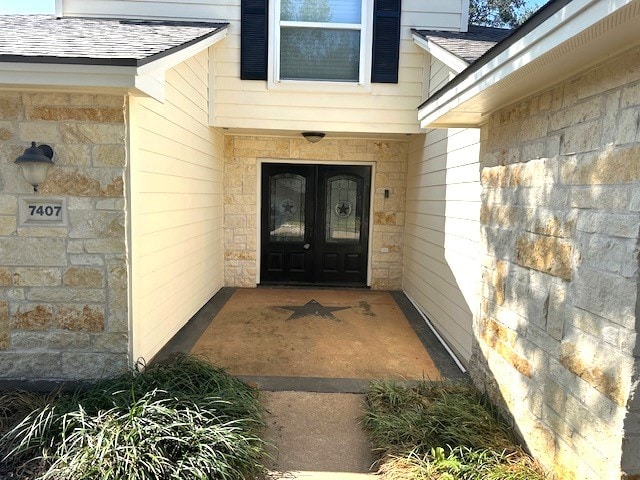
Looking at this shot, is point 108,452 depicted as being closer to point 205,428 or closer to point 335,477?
point 205,428

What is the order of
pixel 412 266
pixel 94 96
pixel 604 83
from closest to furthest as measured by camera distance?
pixel 604 83
pixel 94 96
pixel 412 266

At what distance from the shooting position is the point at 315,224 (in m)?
7.00

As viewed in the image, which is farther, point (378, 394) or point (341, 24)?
point (341, 24)

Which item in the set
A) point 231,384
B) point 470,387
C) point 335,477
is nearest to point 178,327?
point 231,384

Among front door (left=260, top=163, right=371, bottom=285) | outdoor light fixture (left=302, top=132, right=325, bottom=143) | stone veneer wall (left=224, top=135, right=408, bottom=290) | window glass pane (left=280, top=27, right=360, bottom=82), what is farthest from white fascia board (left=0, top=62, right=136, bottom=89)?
front door (left=260, top=163, right=371, bottom=285)

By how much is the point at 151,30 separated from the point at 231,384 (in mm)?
3686

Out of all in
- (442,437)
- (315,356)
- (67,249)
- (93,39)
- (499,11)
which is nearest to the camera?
(442,437)

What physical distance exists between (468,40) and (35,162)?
437cm

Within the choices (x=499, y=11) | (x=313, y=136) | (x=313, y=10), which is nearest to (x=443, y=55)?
(x=313, y=10)

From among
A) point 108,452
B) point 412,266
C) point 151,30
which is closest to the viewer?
point 108,452

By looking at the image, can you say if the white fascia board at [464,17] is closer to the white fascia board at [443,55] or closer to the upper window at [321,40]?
the white fascia board at [443,55]

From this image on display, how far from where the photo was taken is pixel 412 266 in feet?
20.6

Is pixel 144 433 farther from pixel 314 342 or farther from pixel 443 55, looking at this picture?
pixel 443 55

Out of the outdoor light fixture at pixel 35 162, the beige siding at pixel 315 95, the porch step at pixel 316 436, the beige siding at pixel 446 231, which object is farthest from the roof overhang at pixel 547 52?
the outdoor light fixture at pixel 35 162
